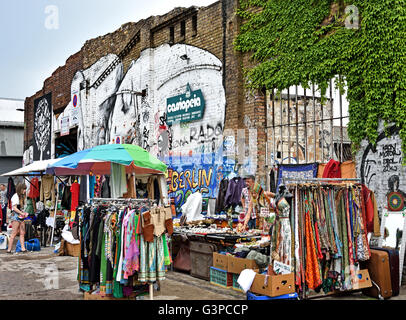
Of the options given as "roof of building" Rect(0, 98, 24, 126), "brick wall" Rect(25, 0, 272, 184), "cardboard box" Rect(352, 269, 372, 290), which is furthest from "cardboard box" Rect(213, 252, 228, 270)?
"roof of building" Rect(0, 98, 24, 126)

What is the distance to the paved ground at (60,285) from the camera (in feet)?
24.7

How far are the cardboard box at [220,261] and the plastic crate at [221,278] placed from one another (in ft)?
0.24

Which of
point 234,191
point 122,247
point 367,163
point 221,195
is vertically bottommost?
point 122,247

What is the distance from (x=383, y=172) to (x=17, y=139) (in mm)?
31565

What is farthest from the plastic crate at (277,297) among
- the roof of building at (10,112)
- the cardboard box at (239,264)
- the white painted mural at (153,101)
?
the roof of building at (10,112)

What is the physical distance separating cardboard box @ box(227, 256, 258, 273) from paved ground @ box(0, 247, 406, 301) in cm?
39

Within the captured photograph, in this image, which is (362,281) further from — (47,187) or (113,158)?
(47,187)

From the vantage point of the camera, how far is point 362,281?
7.24m

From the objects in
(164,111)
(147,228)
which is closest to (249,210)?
(147,228)

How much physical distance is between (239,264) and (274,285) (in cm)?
133

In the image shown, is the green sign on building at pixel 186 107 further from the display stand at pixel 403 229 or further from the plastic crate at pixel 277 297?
the plastic crate at pixel 277 297

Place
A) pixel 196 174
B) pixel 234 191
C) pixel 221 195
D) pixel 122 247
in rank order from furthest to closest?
pixel 196 174, pixel 221 195, pixel 234 191, pixel 122 247

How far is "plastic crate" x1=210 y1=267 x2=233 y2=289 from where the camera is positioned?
796cm

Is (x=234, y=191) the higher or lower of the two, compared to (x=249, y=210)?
higher
